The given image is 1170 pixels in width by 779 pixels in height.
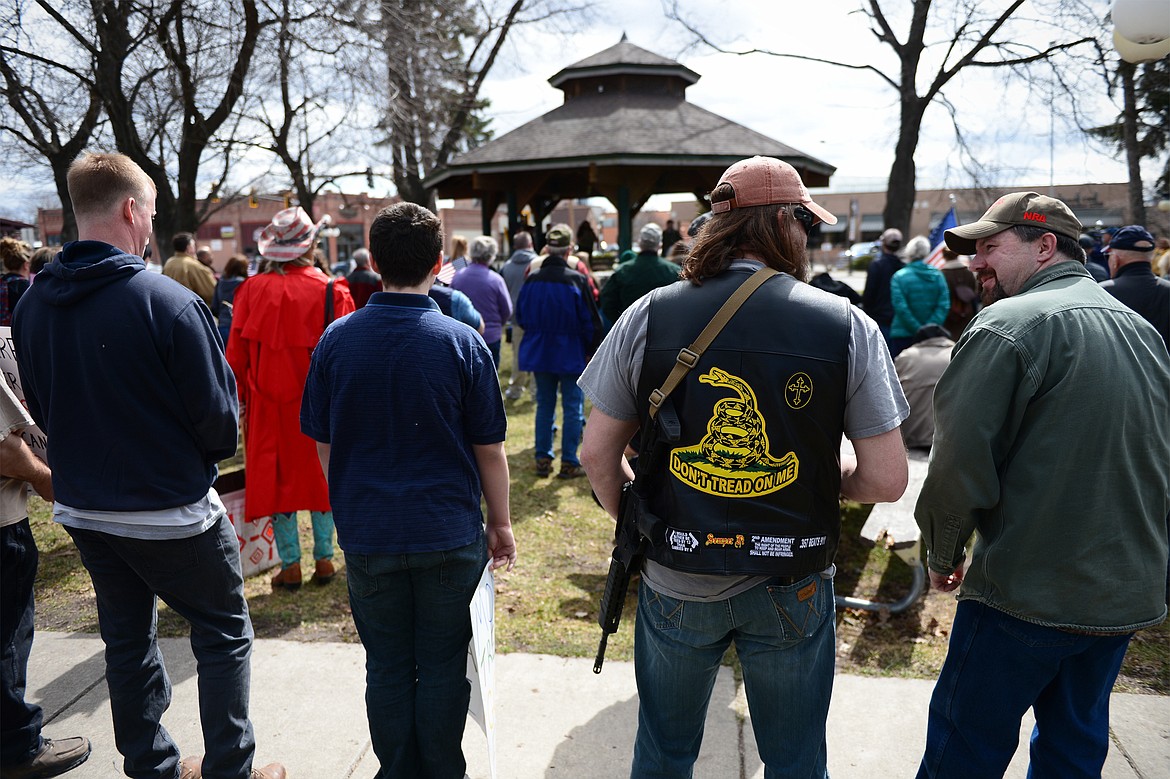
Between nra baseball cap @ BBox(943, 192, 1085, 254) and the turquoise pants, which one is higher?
nra baseball cap @ BBox(943, 192, 1085, 254)

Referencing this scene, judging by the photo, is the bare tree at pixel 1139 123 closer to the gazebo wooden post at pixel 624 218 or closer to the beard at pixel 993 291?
the gazebo wooden post at pixel 624 218

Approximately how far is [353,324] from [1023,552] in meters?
1.96

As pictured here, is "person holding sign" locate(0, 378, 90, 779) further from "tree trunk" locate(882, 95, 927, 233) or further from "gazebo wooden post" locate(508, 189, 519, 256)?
"tree trunk" locate(882, 95, 927, 233)

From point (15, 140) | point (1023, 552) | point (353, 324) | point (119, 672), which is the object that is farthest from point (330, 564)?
point (15, 140)

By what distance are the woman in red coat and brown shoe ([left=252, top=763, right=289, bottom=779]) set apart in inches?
59.9

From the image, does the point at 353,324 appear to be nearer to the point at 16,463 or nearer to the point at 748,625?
the point at 16,463

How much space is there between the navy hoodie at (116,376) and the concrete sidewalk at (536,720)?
130 cm

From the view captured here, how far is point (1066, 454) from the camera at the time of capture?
2.02m

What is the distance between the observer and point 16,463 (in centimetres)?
256

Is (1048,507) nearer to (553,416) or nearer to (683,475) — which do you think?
(683,475)

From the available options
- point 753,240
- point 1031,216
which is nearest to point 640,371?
point 753,240

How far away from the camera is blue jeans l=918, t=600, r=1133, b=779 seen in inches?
83.1

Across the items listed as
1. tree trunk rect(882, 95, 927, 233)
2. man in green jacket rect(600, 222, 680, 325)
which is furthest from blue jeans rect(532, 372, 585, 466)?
tree trunk rect(882, 95, 927, 233)

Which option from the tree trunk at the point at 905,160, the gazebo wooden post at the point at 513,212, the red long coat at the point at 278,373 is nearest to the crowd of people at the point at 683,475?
the red long coat at the point at 278,373
